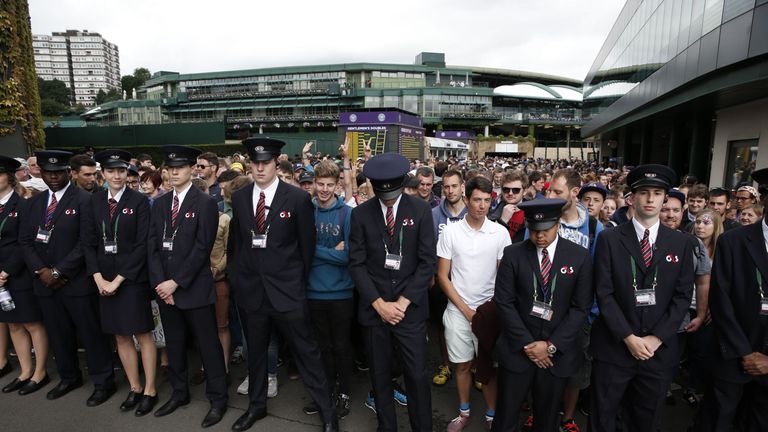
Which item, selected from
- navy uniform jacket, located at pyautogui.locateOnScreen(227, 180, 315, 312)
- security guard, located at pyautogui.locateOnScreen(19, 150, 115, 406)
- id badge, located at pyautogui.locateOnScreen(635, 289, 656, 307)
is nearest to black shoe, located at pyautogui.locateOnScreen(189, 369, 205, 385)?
security guard, located at pyautogui.locateOnScreen(19, 150, 115, 406)

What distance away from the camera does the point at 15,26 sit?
912cm

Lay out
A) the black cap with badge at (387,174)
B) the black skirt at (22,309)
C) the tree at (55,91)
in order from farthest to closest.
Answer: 1. the tree at (55,91)
2. the black skirt at (22,309)
3. the black cap with badge at (387,174)

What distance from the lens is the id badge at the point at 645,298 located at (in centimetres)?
274

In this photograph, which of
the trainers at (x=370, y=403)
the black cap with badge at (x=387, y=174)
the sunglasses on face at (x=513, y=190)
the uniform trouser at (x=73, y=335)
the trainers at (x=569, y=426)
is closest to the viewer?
the black cap with badge at (x=387, y=174)

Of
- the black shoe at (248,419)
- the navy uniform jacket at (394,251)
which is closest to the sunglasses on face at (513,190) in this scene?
the navy uniform jacket at (394,251)

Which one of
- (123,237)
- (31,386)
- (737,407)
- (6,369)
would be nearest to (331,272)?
(123,237)

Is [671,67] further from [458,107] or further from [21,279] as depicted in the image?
[458,107]

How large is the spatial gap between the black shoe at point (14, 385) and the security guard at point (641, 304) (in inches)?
213

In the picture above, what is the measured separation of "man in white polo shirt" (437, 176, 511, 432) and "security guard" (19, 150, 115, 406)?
11.0 feet

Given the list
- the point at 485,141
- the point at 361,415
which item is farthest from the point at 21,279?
the point at 485,141

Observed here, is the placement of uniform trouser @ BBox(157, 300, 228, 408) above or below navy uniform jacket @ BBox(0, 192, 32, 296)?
below

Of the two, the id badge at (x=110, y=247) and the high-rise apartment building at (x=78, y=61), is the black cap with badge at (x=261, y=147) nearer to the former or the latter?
the id badge at (x=110, y=247)

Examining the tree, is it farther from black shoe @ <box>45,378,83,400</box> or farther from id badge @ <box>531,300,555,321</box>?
id badge @ <box>531,300,555,321</box>

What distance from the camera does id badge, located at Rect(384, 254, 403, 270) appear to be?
10.2 ft
